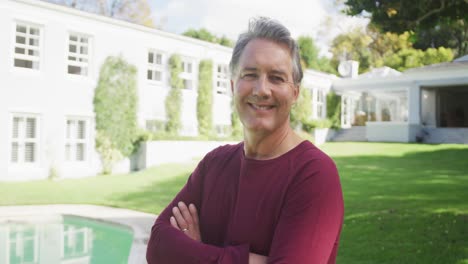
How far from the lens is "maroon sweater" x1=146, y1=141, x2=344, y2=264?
5.09 ft

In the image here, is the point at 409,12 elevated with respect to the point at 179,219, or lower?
elevated

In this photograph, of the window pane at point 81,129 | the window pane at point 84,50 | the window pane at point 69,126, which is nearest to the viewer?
the window pane at point 69,126

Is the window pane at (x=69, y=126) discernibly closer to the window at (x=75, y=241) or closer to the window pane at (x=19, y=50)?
the window pane at (x=19, y=50)

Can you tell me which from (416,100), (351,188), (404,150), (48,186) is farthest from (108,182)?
(416,100)

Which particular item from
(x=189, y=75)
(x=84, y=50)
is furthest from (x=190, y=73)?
(x=84, y=50)

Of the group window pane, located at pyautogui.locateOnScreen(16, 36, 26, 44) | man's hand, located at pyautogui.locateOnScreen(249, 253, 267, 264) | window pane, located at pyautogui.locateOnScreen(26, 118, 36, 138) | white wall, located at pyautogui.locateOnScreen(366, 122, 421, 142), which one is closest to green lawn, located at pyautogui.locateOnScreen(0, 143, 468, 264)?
window pane, located at pyautogui.locateOnScreen(26, 118, 36, 138)

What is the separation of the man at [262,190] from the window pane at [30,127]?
1337 cm

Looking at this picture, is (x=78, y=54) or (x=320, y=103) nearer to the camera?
(x=78, y=54)

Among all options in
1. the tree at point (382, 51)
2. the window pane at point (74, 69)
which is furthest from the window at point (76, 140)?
the tree at point (382, 51)

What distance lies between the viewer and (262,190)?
169 cm

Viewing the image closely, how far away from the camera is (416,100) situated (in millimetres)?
23047

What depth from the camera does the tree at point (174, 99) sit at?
58.4 feet

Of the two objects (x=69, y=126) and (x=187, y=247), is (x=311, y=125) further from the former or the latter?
(x=187, y=247)

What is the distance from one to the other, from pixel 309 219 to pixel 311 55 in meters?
39.9
